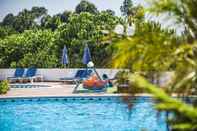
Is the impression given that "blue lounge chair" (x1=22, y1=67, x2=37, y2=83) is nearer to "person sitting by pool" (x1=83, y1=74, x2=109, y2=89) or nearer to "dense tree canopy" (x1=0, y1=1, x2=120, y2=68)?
"dense tree canopy" (x1=0, y1=1, x2=120, y2=68)

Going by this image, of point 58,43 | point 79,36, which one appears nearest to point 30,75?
point 79,36

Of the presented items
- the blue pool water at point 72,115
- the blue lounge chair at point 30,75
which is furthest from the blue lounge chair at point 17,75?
the blue pool water at point 72,115

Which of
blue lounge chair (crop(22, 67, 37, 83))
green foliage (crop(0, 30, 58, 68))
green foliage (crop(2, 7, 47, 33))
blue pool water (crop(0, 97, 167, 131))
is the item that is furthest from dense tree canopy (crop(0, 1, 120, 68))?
green foliage (crop(2, 7, 47, 33))

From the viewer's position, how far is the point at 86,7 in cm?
5656

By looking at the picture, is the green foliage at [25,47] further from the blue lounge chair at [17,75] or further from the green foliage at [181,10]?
the green foliage at [181,10]

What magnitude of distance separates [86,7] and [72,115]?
41.4m

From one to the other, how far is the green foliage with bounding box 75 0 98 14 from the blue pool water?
117 ft

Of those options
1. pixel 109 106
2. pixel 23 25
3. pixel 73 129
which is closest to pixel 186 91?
pixel 73 129

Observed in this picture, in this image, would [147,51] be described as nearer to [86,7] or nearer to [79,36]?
[79,36]

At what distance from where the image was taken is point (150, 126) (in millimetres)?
12242

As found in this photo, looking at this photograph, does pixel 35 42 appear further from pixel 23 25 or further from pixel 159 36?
pixel 159 36

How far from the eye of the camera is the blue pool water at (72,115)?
521 inches

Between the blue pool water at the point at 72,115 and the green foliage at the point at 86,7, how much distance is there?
35.8 meters

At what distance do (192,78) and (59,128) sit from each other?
35.7 ft
